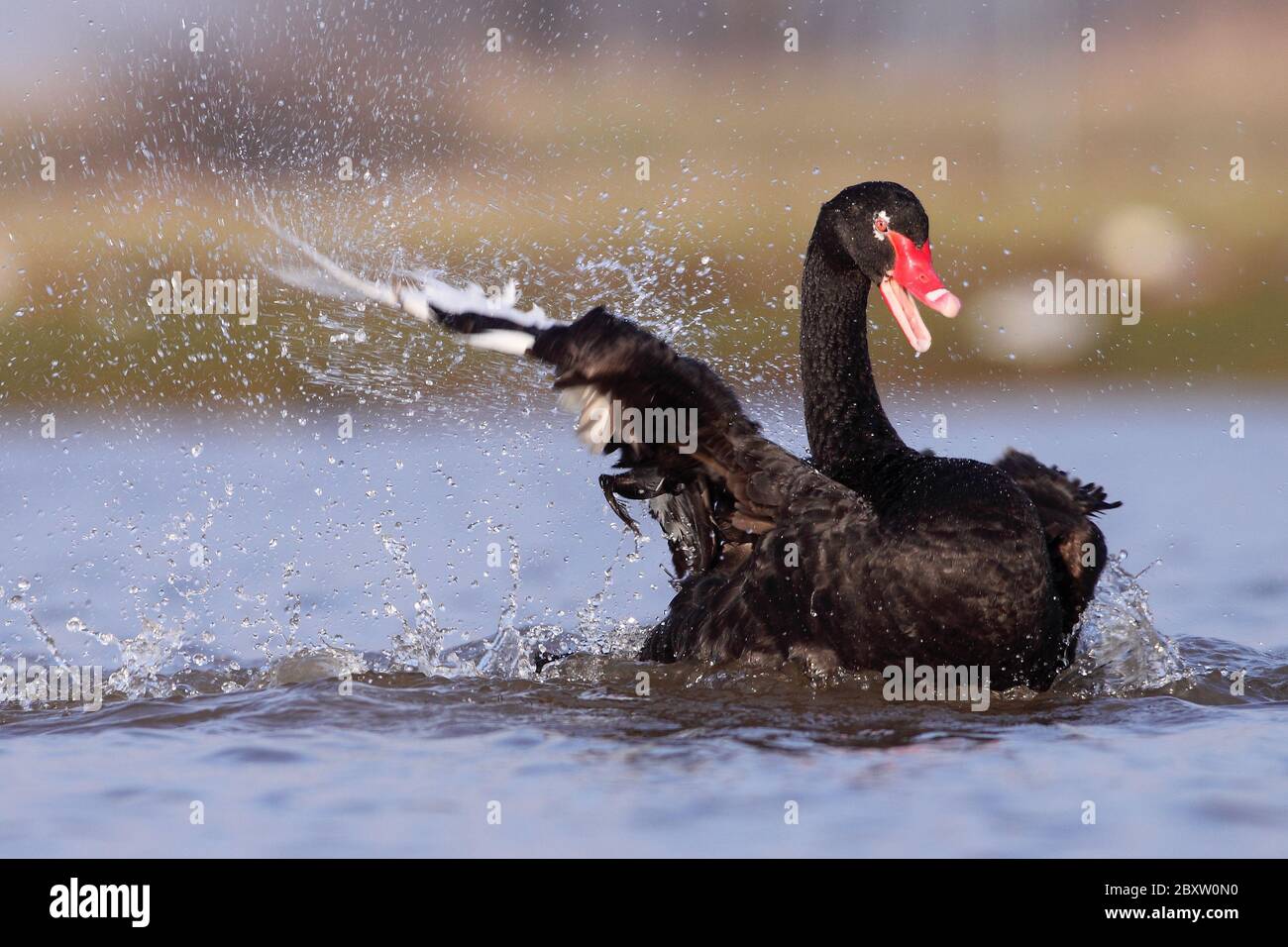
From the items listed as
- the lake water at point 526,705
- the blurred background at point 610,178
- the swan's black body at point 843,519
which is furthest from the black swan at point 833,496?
the blurred background at point 610,178

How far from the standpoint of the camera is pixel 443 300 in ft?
21.9

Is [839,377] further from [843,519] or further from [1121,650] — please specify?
[1121,650]

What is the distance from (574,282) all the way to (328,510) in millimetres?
2708

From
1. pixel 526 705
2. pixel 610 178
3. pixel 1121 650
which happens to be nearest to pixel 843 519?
pixel 526 705

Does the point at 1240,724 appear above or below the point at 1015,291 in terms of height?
below

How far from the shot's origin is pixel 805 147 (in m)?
25.9

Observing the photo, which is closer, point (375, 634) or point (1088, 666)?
point (1088, 666)

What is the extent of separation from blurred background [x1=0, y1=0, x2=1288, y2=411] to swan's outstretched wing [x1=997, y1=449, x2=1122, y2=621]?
3.05 m

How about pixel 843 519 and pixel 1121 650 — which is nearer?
pixel 843 519

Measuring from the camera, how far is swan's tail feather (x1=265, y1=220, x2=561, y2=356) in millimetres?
6348

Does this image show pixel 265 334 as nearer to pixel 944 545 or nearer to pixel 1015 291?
pixel 1015 291

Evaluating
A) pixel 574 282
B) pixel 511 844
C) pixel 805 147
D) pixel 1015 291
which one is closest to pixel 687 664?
pixel 511 844

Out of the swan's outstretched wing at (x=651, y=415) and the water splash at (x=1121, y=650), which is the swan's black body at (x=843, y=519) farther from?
the water splash at (x=1121, y=650)

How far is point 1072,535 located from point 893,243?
1432mm
